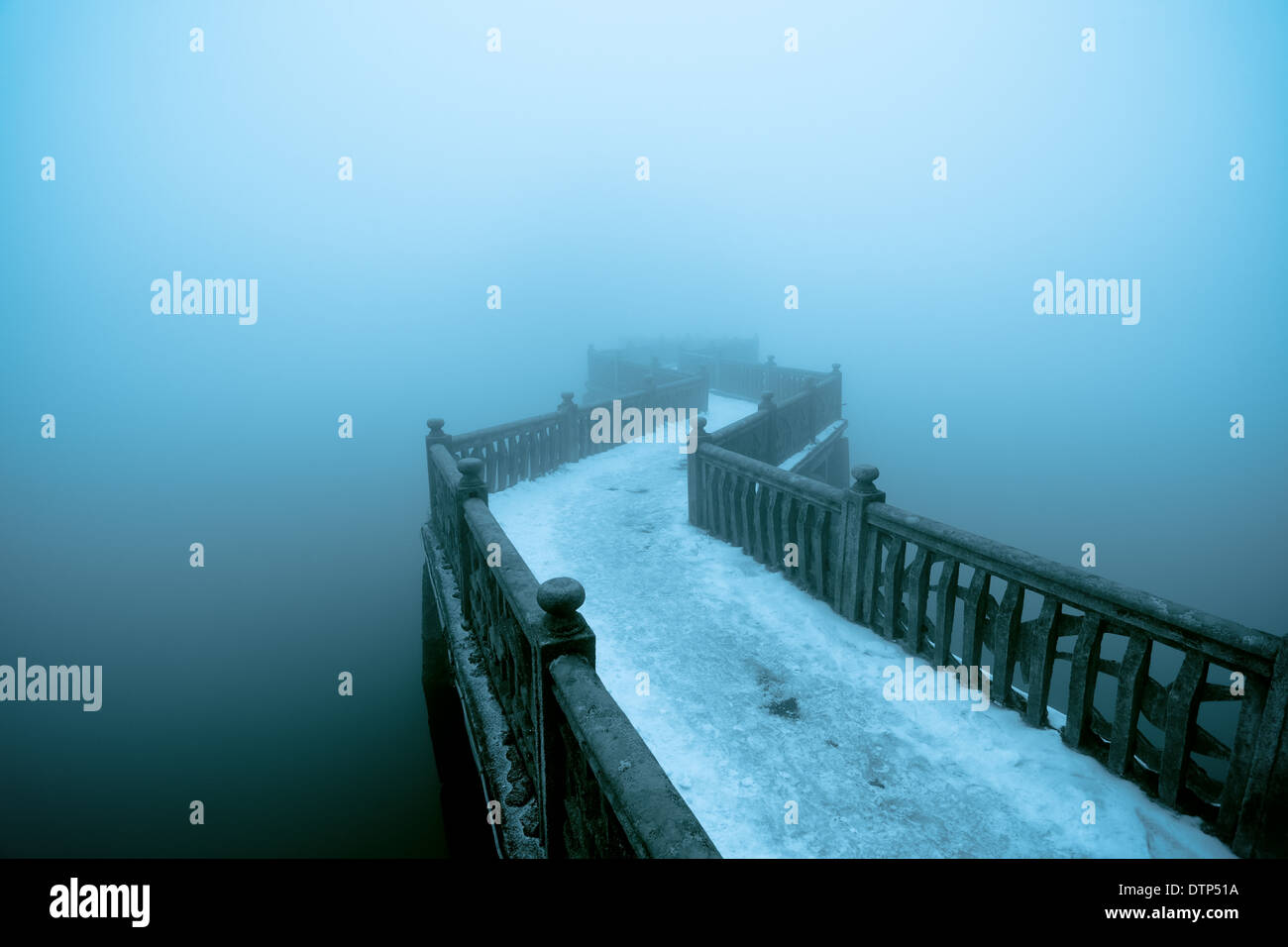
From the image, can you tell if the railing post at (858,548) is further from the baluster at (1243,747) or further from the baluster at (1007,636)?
the baluster at (1243,747)

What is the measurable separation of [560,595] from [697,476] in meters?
6.04

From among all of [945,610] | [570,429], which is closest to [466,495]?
[945,610]

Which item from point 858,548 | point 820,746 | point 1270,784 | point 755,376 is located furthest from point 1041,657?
point 755,376

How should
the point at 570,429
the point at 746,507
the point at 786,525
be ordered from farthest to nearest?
the point at 570,429, the point at 746,507, the point at 786,525

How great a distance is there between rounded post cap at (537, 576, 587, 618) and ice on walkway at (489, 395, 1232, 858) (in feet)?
5.55

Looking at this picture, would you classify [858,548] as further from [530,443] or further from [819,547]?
[530,443]

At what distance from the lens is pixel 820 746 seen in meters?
4.05

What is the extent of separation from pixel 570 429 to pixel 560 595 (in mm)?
10353

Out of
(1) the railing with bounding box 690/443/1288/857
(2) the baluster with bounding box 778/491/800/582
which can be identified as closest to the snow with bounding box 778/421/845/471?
(2) the baluster with bounding box 778/491/800/582

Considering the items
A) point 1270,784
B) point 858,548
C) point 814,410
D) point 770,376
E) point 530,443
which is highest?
point 770,376

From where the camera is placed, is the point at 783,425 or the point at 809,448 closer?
the point at 783,425

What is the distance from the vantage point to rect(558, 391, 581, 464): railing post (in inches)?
495

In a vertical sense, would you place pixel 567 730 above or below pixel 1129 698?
above

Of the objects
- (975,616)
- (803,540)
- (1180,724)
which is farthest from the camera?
(803,540)
